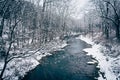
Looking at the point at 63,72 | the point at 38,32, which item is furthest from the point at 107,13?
the point at 63,72

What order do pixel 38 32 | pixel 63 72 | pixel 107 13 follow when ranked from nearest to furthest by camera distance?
pixel 63 72 → pixel 38 32 → pixel 107 13

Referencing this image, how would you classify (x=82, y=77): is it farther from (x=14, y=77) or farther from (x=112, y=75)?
(x=14, y=77)

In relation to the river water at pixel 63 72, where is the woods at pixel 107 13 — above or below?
above

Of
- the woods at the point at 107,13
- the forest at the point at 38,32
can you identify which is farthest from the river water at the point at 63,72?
the woods at the point at 107,13

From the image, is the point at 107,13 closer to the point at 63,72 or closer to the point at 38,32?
the point at 38,32

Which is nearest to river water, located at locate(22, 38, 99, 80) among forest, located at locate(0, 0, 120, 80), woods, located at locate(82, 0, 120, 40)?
forest, located at locate(0, 0, 120, 80)

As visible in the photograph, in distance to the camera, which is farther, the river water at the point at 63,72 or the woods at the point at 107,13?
the woods at the point at 107,13

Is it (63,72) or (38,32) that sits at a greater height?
(38,32)

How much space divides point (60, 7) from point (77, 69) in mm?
31688

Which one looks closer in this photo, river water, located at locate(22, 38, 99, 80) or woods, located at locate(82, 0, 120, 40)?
river water, located at locate(22, 38, 99, 80)

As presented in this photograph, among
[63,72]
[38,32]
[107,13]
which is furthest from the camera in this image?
[107,13]

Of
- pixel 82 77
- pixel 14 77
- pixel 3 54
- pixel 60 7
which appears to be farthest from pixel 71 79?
pixel 60 7

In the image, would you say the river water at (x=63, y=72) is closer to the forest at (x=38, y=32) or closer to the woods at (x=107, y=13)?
the forest at (x=38, y=32)

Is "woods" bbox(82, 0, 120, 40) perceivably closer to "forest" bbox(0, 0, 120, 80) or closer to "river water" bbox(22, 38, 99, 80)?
"forest" bbox(0, 0, 120, 80)
